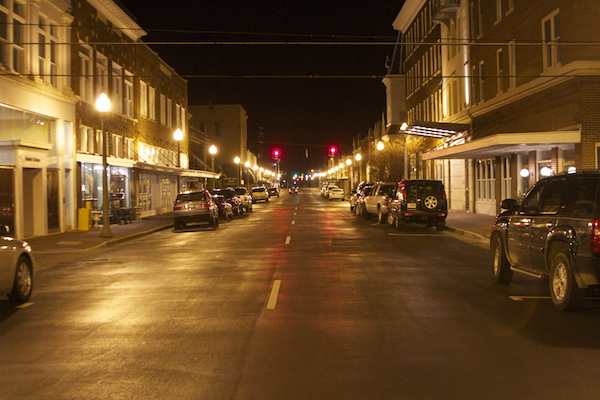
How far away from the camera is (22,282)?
10336 millimetres

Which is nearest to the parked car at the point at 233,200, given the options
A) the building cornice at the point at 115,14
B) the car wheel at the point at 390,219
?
the building cornice at the point at 115,14

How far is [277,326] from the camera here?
834cm

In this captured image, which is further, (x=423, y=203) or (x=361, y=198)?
(x=361, y=198)

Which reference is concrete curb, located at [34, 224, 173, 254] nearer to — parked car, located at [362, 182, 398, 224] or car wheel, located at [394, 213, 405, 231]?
parked car, located at [362, 182, 398, 224]

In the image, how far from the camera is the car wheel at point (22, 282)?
1010cm

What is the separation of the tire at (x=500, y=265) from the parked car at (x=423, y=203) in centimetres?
1271

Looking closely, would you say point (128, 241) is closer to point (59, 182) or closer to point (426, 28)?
point (59, 182)

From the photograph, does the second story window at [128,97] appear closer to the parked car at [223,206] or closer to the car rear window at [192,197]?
the parked car at [223,206]

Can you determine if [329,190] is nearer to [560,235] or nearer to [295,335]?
[560,235]

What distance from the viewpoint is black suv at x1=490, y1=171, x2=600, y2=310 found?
8.40 m

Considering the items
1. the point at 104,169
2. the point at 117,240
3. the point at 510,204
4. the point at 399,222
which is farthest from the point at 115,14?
the point at 510,204

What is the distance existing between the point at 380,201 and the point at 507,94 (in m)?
7.53

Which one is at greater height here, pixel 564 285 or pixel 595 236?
pixel 595 236

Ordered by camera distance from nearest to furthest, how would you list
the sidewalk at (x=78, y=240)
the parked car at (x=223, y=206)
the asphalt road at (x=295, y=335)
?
the asphalt road at (x=295, y=335)
the sidewalk at (x=78, y=240)
the parked car at (x=223, y=206)
